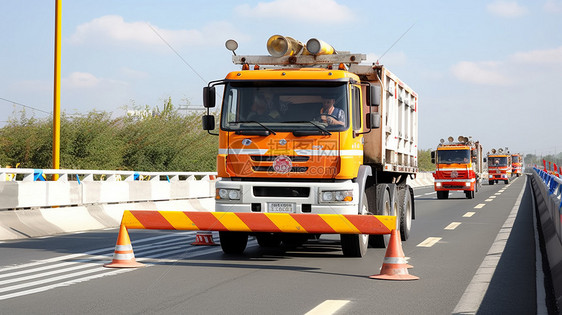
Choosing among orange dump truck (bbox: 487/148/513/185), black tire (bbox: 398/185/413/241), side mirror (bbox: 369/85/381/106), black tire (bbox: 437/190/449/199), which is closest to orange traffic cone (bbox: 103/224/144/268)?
side mirror (bbox: 369/85/381/106)

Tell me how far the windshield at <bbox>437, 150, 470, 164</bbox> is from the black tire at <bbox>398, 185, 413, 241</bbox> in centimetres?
2203

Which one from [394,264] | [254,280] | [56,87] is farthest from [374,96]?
[56,87]

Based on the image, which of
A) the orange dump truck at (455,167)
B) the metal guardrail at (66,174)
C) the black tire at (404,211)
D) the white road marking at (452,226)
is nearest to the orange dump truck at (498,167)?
the orange dump truck at (455,167)

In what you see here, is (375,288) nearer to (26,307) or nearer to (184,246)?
(26,307)

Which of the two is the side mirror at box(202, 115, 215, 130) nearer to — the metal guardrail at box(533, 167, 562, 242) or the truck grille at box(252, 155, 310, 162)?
the truck grille at box(252, 155, 310, 162)

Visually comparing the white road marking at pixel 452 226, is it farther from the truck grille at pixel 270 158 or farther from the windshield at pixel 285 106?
the truck grille at pixel 270 158

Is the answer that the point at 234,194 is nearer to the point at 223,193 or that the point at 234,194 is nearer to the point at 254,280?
the point at 223,193

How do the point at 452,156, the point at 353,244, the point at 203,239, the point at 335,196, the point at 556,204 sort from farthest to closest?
the point at 452,156
the point at 203,239
the point at 556,204
the point at 353,244
the point at 335,196

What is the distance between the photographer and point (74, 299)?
24.1 ft

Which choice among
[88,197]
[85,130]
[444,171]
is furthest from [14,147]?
[444,171]

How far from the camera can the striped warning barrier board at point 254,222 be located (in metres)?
9.60

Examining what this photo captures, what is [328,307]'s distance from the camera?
7.04 metres

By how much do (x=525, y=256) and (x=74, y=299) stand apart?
714 centimetres

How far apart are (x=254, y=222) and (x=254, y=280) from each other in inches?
46.9
